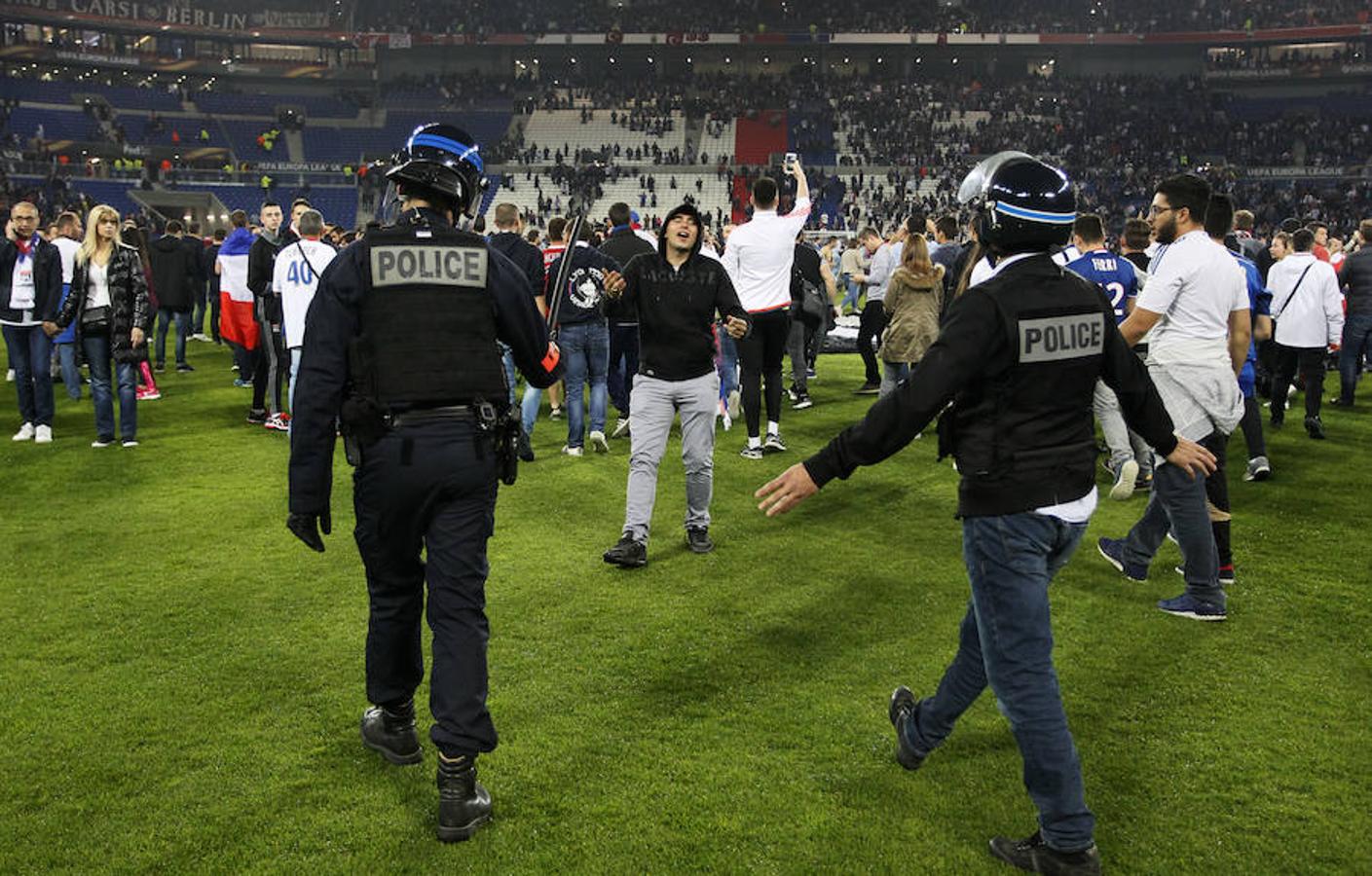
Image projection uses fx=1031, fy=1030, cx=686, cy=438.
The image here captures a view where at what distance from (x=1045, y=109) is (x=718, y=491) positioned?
47.9 m

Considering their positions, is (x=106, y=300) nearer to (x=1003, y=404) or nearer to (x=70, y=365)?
(x=70, y=365)

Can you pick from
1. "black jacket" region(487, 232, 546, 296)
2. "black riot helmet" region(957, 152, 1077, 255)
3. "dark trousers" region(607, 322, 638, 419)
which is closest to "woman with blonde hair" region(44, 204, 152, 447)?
"black jacket" region(487, 232, 546, 296)

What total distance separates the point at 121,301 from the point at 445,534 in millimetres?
6871

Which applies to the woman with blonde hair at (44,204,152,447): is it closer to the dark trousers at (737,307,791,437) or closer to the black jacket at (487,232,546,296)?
the black jacket at (487,232,546,296)

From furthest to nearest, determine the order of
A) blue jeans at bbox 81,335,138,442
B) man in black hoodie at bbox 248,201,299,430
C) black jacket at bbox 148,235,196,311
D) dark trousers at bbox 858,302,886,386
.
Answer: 1. black jacket at bbox 148,235,196,311
2. dark trousers at bbox 858,302,886,386
3. man in black hoodie at bbox 248,201,299,430
4. blue jeans at bbox 81,335,138,442

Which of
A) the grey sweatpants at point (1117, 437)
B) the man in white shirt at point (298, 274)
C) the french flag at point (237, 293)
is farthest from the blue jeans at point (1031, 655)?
the french flag at point (237, 293)

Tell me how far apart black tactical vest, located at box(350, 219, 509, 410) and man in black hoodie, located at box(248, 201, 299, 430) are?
22.0ft

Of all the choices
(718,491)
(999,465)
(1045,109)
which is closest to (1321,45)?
(1045,109)

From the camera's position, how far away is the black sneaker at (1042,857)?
3000 millimetres

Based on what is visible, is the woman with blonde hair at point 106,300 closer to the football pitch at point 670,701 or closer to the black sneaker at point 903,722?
the football pitch at point 670,701

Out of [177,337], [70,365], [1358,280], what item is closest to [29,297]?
[70,365]

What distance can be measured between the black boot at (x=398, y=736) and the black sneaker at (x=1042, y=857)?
2033 mm

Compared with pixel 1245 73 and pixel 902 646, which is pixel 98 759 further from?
pixel 1245 73

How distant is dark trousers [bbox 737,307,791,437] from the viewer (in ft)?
27.5
